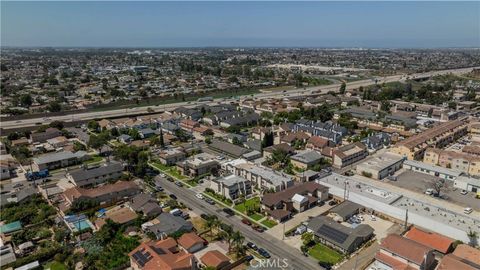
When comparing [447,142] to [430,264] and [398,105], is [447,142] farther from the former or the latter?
[430,264]

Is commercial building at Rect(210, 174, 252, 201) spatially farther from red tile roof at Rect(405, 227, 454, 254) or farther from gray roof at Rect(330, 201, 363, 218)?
red tile roof at Rect(405, 227, 454, 254)

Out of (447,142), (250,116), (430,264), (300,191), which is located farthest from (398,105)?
(430,264)

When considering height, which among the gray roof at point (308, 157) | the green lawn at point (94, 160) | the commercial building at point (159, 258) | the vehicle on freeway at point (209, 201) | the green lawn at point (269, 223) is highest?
the gray roof at point (308, 157)

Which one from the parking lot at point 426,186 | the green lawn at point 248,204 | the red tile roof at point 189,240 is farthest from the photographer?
the parking lot at point 426,186

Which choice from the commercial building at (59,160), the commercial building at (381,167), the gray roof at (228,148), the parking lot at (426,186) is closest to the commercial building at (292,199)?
the commercial building at (381,167)

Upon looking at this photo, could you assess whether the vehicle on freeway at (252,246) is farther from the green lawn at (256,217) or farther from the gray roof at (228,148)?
the gray roof at (228,148)

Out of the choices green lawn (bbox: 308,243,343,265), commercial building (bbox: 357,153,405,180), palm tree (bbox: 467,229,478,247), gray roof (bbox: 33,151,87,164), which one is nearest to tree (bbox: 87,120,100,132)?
gray roof (bbox: 33,151,87,164)
